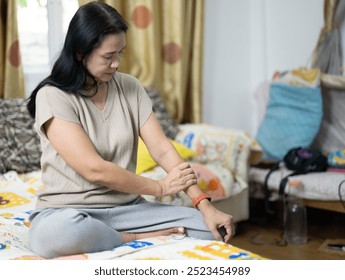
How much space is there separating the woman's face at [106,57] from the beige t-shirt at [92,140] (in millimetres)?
92

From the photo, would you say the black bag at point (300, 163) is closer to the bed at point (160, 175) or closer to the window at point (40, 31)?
the bed at point (160, 175)

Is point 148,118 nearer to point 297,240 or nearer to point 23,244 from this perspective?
point 23,244

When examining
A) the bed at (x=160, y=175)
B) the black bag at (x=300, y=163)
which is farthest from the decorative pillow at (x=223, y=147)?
the black bag at (x=300, y=163)

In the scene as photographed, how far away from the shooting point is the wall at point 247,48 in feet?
11.3

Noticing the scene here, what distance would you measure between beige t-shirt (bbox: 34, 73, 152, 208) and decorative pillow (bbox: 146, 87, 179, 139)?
4.19ft

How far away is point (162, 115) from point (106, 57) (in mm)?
1474

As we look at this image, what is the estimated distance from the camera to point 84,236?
4.38 ft

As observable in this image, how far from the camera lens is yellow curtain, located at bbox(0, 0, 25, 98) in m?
2.45

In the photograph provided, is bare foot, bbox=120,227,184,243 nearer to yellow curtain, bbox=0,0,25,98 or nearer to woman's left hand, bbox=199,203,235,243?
woman's left hand, bbox=199,203,235,243

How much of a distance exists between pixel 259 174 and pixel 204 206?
1391mm

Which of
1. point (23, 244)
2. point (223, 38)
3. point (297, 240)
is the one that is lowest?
point (297, 240)

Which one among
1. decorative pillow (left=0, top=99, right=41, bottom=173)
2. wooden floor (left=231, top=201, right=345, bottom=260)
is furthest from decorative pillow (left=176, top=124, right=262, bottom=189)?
decorative pillow (left=0, top=99, right=41, bottom=173)

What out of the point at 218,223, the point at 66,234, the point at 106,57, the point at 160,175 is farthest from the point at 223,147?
the point at 66,234
